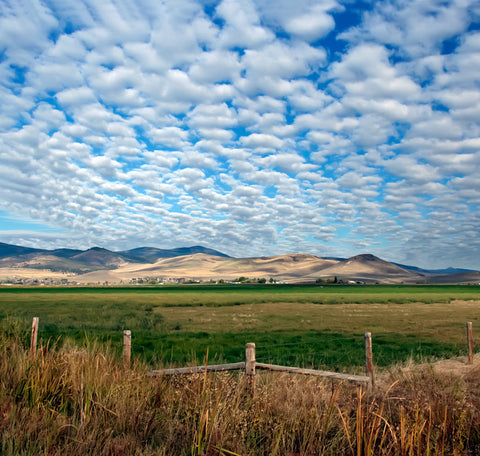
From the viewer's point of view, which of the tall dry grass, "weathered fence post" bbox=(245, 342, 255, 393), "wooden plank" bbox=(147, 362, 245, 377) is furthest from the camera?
"weathered fence post" bbox=(245, 342, 255, 393)

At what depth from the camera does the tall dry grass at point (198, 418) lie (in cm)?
502

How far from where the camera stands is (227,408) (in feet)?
19.6

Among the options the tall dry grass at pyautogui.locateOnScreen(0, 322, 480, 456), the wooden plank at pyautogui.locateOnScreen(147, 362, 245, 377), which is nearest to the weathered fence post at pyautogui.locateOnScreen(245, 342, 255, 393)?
the wooden plank at pyautogui.locateOnScreen(147, 362, 245, 377)

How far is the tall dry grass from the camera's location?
198 inches

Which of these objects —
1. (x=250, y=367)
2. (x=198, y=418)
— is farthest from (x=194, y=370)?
(x=198, y=418)

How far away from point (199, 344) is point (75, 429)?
18051 millimetres

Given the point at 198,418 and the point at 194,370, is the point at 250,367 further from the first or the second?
the point at 198,418

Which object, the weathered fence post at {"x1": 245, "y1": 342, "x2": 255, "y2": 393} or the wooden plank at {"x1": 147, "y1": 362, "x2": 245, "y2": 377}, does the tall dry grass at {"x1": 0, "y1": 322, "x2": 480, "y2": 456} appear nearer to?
the wooden plank at {"x1": 147, "y1": 362, "x2": 245, "y2": 377}

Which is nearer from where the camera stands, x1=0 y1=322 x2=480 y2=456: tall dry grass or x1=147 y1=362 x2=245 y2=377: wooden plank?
x1=0 y1=322 x2=480 y2=456: tall dry grass

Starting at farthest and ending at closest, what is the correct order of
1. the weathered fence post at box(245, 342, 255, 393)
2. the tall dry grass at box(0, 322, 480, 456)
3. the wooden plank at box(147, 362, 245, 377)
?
the weathered fence post at box(245, 342, 255, 393) → the wooden plank at box(147, 362, 245, 377) → the tall dry grass at box(0, 322, 480, 456)

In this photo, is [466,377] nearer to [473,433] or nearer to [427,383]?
[427,383]

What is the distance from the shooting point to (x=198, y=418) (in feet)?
19.5

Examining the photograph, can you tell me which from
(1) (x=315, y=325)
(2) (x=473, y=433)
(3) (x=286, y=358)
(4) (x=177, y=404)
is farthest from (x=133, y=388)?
(1) (x=315, y=325)

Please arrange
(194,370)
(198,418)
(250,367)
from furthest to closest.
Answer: (250,367) → (194,370) → (198,418)
